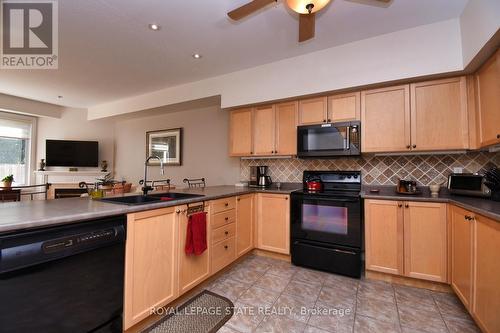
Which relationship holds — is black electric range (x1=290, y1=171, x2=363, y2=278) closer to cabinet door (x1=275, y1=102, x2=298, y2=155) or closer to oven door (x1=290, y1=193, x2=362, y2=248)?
oven door (x1=290, y1=193, x2=362, y2=248)

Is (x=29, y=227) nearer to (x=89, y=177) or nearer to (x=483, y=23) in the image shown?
(x=483, y=23)

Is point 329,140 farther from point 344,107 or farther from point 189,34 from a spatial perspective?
point 189,34

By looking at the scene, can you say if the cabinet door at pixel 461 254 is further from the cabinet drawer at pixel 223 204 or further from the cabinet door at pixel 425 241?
the cabinet drawer at pixel 223 204

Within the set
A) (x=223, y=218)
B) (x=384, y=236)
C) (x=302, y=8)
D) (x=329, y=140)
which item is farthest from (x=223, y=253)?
(x=302, y=8)

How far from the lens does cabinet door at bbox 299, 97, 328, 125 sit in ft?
8.91

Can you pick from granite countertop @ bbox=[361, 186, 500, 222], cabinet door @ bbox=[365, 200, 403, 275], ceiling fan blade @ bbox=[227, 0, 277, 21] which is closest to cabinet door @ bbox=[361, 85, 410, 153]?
granite countertop @ bbox=[361, 186, 500, 222]

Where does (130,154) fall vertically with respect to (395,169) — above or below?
above

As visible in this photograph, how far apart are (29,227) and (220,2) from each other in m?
2.05

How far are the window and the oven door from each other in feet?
18.9

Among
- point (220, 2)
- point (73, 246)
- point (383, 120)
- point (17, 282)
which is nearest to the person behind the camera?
point (17, 282)

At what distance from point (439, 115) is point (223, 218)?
8.02 feet

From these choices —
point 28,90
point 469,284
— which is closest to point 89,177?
point 28,90

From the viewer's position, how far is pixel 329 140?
2.64 meters

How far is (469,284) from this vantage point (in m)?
1.60
